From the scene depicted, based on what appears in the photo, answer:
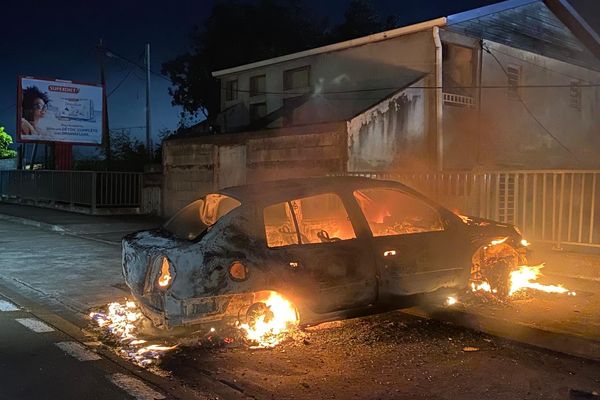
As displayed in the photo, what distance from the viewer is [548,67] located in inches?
752

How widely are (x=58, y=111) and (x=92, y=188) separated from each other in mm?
6373

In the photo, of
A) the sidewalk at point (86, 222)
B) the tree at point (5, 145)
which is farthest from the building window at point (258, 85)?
the tree at point (5, 145)

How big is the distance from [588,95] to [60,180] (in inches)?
785

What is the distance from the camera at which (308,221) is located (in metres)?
6.26

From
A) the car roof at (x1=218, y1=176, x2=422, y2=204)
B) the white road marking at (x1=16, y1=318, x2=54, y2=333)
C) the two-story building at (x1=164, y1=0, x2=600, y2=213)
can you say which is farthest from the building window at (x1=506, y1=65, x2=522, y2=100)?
the white road marking at (x1=16, y1=318, x2=54, y2=333)

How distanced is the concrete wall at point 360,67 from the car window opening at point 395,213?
9.64 m

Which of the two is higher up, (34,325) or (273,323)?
(273,323)

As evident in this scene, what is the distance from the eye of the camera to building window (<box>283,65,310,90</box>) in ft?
63.1

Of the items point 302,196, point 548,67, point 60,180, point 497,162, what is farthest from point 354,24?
point 302,196

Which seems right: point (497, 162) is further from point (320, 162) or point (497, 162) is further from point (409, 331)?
point (409, 331)

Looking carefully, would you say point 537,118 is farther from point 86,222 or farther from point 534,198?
point 86,222

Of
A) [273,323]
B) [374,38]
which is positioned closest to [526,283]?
[273,323]

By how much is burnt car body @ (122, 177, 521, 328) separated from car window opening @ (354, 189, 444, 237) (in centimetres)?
1

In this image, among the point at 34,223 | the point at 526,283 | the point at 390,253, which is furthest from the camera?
the point at 34,223
